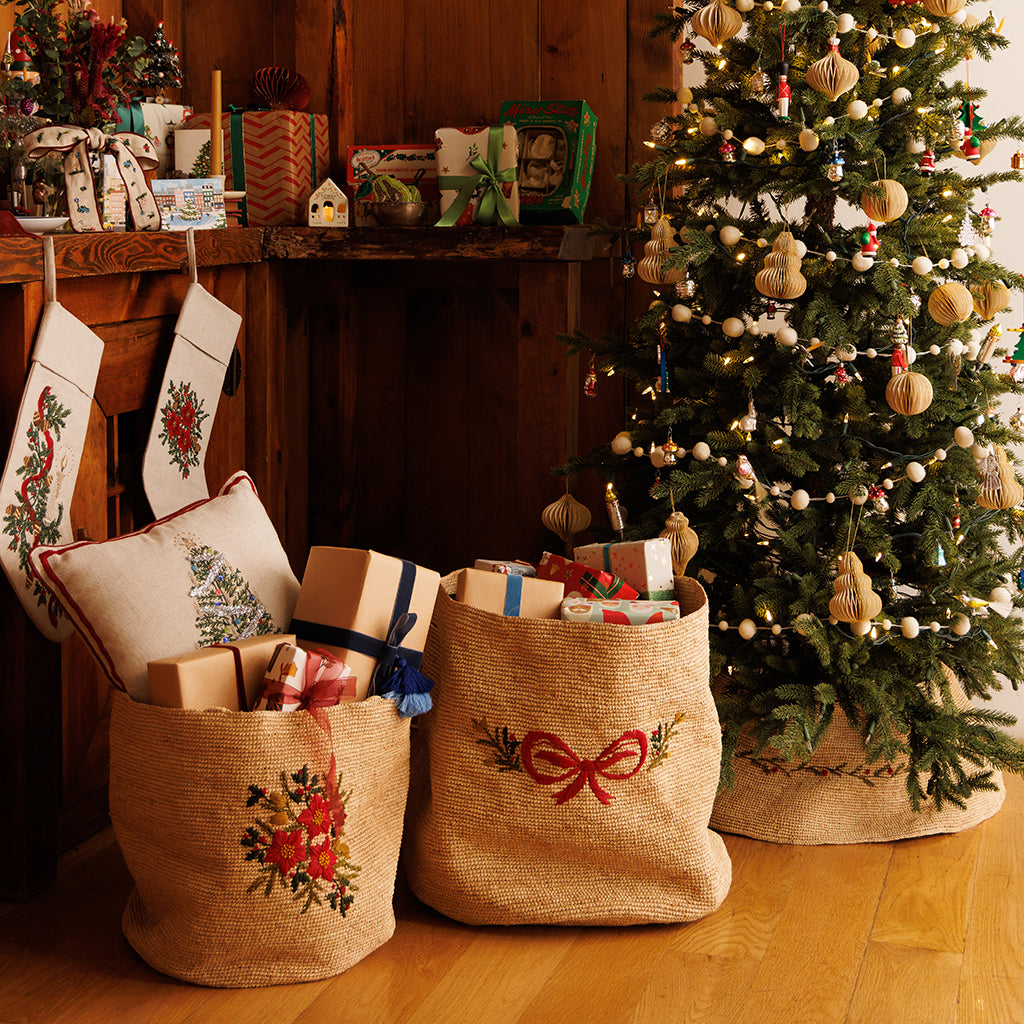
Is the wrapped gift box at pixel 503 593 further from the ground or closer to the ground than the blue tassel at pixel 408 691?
further from the ground

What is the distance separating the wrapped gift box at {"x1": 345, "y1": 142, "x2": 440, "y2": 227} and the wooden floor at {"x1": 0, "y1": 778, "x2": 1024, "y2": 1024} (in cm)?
141

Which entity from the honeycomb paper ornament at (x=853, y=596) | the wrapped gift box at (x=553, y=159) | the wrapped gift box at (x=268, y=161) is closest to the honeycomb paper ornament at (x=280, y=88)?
the wrapped gift box at (x=268, y=161)

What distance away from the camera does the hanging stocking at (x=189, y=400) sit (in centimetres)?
206

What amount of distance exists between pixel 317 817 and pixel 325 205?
1.39 m

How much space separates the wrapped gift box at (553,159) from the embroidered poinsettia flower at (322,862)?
4.61ft

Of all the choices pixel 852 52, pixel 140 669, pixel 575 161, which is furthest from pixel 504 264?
pixel 140 669

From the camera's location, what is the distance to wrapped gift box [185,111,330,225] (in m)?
2.49

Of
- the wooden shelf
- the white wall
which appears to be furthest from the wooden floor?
the wooden shelf

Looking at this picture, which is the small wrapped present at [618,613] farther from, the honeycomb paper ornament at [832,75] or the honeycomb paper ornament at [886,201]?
the honeycomb paper ornament at [832,75]

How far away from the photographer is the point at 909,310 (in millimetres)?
1872

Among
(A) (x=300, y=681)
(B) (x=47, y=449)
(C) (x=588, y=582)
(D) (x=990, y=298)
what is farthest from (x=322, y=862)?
(D) (x=990, y=298)

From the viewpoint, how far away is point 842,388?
1972mm

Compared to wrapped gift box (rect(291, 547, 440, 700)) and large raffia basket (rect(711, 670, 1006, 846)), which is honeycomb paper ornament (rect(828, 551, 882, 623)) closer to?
large raffia basket (rect(711, 670, 1006, 846))

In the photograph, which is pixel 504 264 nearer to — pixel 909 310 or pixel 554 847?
pixel 909 310
